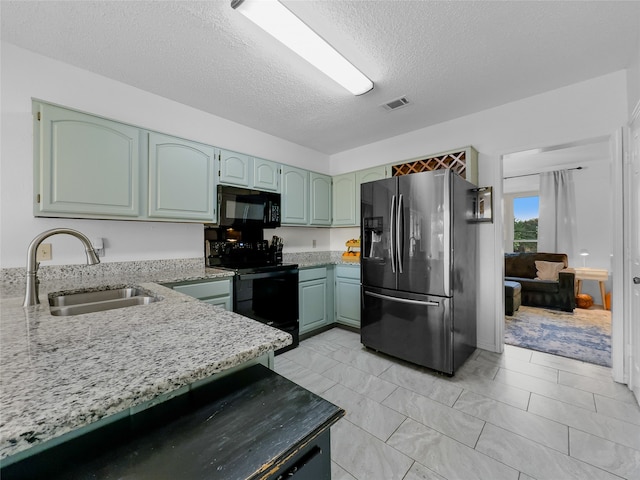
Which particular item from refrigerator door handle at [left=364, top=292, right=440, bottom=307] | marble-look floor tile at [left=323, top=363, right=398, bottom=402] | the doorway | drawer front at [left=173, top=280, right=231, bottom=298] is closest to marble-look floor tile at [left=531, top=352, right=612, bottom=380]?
the doorway

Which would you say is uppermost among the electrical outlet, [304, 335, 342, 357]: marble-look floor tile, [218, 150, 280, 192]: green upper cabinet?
[218, 150, 280, 192]: green upper cabinet

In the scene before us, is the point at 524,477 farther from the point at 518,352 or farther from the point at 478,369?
the point at 518,352

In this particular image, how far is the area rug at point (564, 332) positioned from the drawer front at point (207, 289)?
301 cm

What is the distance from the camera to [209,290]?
227cm

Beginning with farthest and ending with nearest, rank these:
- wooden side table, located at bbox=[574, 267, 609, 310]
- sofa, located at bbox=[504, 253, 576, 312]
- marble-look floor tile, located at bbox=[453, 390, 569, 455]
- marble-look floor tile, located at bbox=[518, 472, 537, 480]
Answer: wooden side table, located at bbox=[574, 267, 609, 310] → sofa, located at bbox=[504, 253, 576, 312] → marble-look floor tile, located at bbox=[453, 390, 569, 455] → marble-look floor tile, located at bbox=[518, 472, 537, 480]

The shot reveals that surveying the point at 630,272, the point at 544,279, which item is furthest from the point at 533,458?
the point at 544,279

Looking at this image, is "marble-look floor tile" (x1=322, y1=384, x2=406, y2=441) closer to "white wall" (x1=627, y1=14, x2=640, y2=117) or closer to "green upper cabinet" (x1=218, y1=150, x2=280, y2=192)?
"green upper cabinet" (x1=218, y1=150, x2=280, y2=192)

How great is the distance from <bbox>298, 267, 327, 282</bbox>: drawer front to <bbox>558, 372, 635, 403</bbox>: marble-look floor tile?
232 cm

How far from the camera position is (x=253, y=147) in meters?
3.21

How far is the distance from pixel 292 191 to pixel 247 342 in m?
2.68

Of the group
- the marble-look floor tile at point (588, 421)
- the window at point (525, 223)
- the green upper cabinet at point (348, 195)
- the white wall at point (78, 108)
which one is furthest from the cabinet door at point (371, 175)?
the window at point (525, 223)

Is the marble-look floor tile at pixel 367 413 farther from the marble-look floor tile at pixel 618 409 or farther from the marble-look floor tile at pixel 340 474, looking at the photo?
the marble-look floor tile at pixel 618 409

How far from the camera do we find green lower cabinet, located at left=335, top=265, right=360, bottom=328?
3.26 meters

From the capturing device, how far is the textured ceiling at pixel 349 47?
158cm
